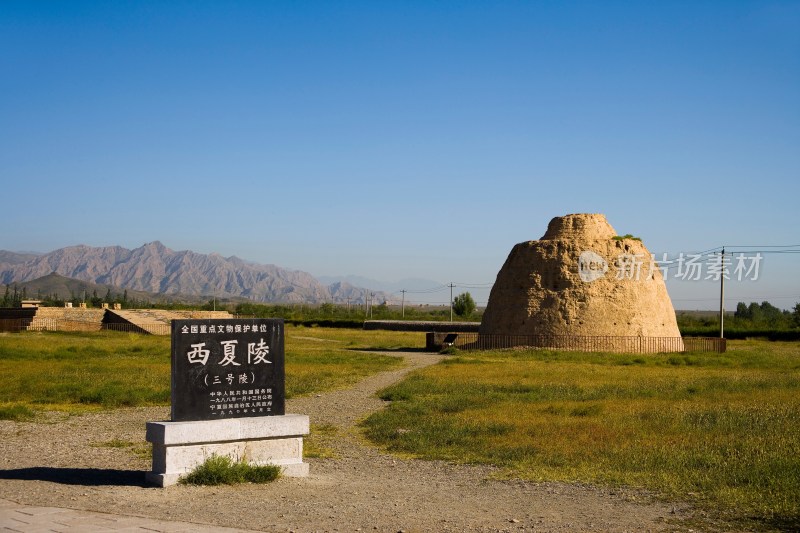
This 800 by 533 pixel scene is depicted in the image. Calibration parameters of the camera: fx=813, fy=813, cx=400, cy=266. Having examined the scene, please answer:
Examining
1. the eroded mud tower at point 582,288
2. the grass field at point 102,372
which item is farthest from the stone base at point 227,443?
the eroded mud tower at point 582,288

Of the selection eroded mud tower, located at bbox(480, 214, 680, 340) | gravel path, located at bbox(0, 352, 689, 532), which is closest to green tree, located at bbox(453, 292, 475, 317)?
eroded mud tower, located at bbox(480, 214, 680, 340)

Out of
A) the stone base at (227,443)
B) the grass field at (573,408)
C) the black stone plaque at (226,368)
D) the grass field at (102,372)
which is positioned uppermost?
the black stone plaque at (226,368)

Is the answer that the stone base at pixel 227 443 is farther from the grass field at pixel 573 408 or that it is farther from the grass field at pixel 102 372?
the grass field at pixel 102 372

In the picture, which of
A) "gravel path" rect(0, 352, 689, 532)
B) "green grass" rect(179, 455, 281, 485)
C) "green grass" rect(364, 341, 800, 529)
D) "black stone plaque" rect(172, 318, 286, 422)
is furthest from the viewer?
"black stone plaque" rect(172, 318, 286, 422)

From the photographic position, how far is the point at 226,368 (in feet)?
34.9

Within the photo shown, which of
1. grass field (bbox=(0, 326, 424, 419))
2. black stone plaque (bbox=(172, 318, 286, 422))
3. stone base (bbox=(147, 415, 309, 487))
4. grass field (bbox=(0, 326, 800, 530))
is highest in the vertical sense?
black stone plaque (bbox=(172, 318, 286, 422))

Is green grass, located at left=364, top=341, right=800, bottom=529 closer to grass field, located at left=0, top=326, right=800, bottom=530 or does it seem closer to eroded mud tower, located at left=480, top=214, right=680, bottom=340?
grass field, located at left=0, top=326, right=800, bottom=530

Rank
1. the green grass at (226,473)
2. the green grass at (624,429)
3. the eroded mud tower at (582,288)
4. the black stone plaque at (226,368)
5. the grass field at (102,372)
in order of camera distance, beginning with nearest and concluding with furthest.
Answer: the green grass at (226,473) → the green grass at (624,429) → the black stone plaque at (226,368) → the grass field at (102,372) → the eroded mud tower at (582,288)

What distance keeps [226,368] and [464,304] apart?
102m

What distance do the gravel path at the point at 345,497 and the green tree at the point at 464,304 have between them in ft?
326

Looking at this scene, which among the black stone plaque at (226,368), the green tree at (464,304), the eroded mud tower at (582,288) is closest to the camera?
the black stone plaque at (226,368)

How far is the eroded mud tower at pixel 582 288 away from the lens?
3828cm

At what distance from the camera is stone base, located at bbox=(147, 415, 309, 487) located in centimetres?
995

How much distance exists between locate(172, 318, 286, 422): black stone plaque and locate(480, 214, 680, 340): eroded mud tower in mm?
28641
